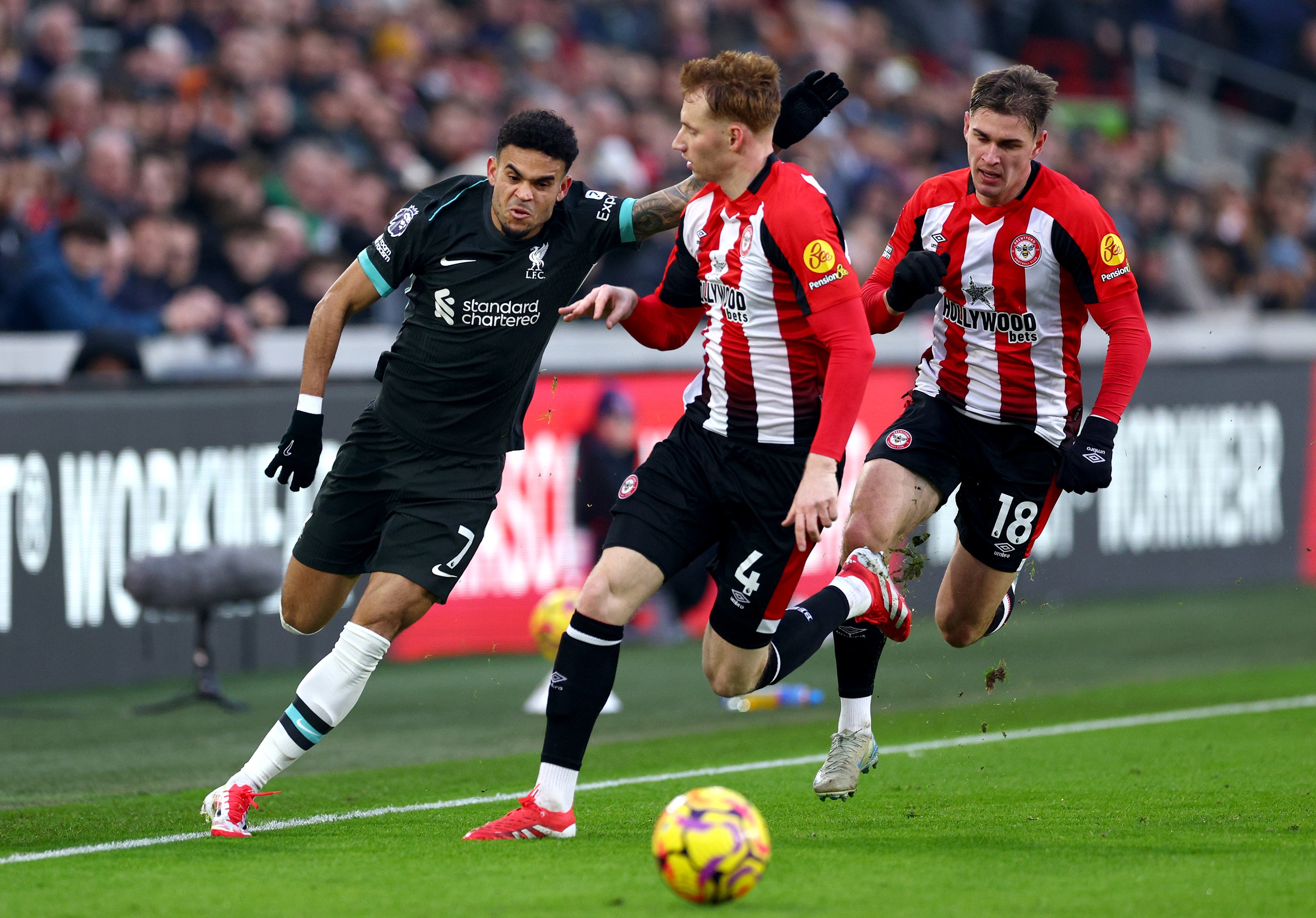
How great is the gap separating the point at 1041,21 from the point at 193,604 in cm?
1622

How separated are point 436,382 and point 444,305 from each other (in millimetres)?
287

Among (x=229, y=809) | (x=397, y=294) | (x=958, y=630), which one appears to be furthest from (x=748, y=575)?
(x=397, y=294)

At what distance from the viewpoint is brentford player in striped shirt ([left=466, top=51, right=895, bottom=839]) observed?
5.92 meters

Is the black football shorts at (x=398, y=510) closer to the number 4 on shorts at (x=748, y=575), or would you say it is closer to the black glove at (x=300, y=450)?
the black glove at (x=300, y=450)

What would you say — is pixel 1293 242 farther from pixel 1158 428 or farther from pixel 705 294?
pixel 705 294

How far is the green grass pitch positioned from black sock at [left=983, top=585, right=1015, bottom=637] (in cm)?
67

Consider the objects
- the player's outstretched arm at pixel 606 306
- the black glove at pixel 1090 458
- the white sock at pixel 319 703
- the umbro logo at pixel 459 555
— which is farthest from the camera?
the black glove at pixel 1090 458

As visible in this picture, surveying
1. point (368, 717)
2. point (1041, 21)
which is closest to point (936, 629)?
point (368, 717)

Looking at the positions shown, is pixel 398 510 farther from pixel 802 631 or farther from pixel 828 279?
pixel 828 279

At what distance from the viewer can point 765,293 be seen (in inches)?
241

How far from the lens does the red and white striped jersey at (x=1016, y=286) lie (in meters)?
6.64

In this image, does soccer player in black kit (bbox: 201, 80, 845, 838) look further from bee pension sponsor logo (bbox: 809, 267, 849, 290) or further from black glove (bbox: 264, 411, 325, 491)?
bee pension sponsor logo (bbox: 809, 267, 849, 290)

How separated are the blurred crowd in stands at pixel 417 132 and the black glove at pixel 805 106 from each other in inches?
221

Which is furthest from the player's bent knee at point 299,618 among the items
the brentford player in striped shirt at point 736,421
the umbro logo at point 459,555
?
the brentford player in striped shirt at point 736,421
